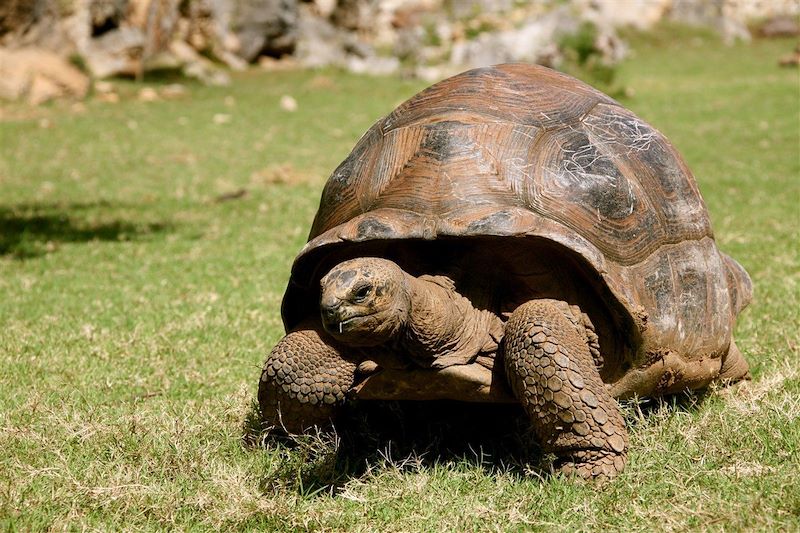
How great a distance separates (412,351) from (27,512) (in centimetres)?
117

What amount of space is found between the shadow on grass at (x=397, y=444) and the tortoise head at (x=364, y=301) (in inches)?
20.2

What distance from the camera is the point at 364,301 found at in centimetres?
249

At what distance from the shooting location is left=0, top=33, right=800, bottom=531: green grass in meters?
2.55

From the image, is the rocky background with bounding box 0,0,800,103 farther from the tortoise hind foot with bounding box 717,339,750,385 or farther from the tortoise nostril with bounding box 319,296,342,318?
the tortoise nostril with bounding box 319,296,342,318

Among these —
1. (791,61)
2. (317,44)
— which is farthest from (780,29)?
(317,44)

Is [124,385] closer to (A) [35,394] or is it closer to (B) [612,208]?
(A) [35,394]

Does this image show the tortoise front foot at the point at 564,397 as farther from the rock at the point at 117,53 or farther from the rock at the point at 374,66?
the rock at the point at 374,66

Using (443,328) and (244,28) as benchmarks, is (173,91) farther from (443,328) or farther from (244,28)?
(443,328)

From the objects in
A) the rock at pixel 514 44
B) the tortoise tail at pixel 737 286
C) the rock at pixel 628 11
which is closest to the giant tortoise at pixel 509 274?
the tortoise tail at pixel 737 286

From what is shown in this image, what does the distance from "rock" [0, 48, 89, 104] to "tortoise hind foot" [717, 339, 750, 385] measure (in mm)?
12894

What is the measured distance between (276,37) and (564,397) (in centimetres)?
2018

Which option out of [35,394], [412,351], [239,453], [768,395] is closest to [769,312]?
[768,395]

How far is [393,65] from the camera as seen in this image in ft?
68.5

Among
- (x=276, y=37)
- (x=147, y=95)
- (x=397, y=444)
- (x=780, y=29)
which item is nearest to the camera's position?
(x=397, y=444)
